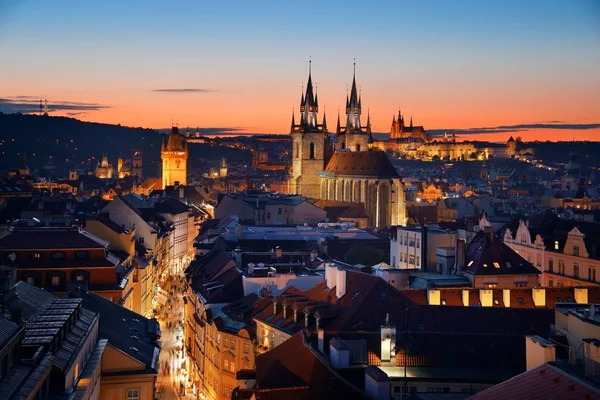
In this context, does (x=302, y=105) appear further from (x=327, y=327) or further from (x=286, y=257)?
(x=327, y=327)

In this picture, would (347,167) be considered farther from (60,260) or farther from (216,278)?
(60,260)

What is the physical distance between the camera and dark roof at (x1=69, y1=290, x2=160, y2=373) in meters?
29.5

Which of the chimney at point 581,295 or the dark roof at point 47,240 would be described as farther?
the dark roof at point 47,240

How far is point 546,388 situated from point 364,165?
4525 inches

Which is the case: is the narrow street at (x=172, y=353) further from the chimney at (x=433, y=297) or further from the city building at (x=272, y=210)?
the city building at (x=272, y=210)

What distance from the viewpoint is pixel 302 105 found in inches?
6033

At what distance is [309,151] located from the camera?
488ft

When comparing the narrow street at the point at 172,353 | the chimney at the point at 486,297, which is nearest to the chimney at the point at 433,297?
the chimney at the point at 486,297

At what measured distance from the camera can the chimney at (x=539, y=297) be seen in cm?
4059

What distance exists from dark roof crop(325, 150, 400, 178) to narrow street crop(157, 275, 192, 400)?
5869 centimetres

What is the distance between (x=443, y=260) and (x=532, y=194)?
138218 millimetres

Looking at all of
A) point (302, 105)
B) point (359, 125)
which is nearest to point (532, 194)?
point (359, 125)

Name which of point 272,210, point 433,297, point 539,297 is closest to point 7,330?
point 433,297

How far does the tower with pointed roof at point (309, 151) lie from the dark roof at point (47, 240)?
336 ft
